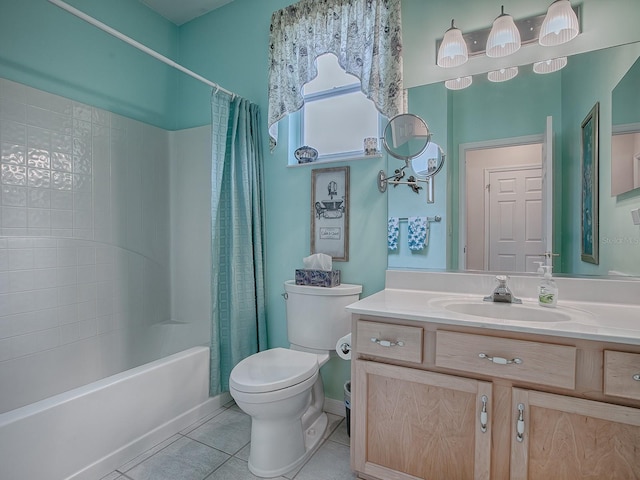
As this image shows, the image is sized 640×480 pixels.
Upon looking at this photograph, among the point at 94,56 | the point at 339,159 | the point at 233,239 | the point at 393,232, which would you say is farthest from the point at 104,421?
the point at 94,56

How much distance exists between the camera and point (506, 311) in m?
1.44

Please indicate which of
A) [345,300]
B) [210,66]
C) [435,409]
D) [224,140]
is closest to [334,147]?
[224,140]

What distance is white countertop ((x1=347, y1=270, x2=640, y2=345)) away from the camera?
105cm

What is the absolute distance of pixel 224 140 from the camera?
2014 mm

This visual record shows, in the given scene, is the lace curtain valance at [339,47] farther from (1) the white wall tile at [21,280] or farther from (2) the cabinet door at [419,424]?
(1) the white wall tile at [21,280]

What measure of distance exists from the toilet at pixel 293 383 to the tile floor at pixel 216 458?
6 cm

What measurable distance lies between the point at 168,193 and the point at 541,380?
2.55 metres

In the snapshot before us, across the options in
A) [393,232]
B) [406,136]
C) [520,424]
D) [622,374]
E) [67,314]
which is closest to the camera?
[622,374]

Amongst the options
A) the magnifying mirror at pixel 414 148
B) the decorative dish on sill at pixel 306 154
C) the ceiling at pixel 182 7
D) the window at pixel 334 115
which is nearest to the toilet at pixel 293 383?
the magnifying mirror at pixel 414 148

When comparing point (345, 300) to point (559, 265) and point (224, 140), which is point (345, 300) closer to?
point (559, 265)

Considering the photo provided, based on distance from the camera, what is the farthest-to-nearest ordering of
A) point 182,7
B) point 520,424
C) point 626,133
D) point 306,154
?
point 182,7 → point 306,154 → point 626,133 → point 520,424

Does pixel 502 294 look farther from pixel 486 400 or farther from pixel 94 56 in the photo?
pixel 94 56

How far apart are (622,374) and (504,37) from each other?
148 centimetres

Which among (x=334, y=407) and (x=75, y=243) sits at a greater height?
(x=75, y=243)
